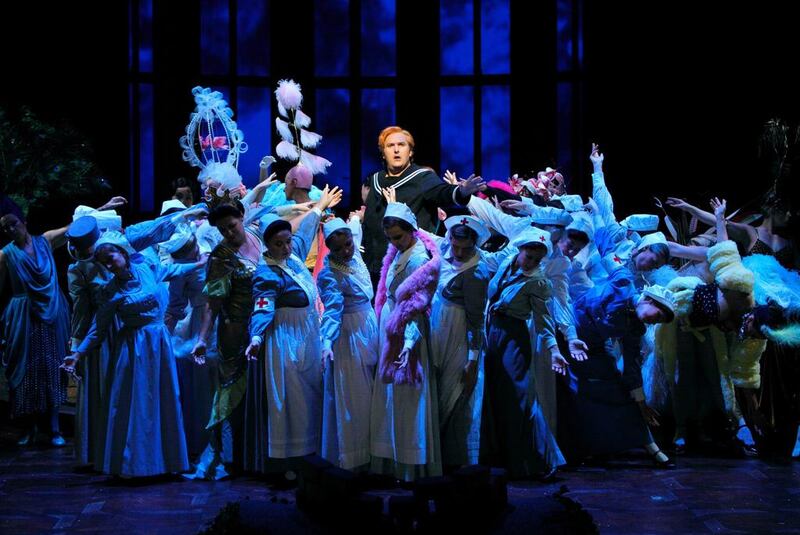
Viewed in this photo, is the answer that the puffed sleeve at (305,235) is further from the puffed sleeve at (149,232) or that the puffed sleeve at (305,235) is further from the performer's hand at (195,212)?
the puffed sleeve at (149,232)

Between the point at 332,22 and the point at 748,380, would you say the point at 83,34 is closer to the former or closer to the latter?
the point at 332,22

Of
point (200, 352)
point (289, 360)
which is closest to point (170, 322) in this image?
point (200, 352)

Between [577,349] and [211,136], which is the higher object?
[211,136]

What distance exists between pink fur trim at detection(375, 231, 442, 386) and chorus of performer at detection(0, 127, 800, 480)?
1 centimetres

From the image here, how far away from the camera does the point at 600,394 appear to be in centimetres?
627

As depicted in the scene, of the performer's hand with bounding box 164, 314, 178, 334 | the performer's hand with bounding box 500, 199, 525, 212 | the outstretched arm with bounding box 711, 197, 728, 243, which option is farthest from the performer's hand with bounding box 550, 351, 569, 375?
the performer's hand with bounding box 164, 314, 178, 334

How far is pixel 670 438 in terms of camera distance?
7.22m

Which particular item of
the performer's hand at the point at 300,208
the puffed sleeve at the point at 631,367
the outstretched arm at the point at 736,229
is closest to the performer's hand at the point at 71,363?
the performer's hand at the point at 300,208

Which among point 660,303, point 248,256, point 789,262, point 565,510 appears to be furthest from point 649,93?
point 565,510

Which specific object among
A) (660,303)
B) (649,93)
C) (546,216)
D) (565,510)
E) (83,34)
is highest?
(83,34)

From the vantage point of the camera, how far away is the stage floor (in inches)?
192

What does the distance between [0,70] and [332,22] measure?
11.0 ft

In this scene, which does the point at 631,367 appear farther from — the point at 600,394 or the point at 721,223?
the point at 721,223

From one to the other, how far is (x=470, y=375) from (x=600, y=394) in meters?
0.99
